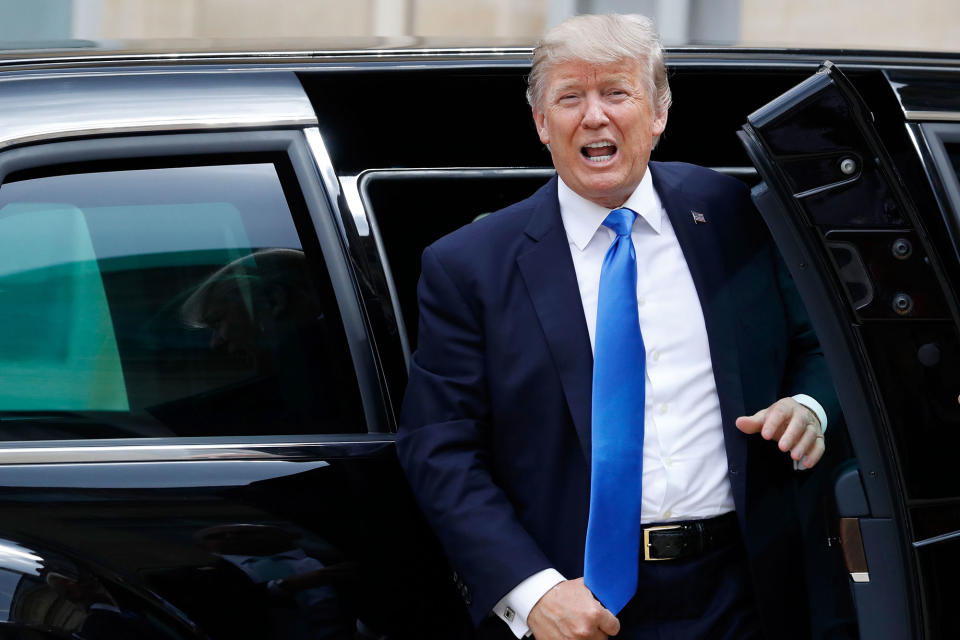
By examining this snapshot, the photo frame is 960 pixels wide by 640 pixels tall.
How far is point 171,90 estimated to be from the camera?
1.91m

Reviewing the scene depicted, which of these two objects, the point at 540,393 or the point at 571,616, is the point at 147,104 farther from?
the point at 571,616

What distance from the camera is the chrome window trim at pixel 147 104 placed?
5.91 ft

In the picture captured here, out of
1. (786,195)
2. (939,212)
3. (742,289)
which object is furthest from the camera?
(939,212)

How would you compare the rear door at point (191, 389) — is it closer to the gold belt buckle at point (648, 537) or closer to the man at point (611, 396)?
the man at point (611, 396)

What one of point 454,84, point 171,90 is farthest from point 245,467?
point 454,84

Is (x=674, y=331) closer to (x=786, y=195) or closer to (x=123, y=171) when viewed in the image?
(x=786, y=195)

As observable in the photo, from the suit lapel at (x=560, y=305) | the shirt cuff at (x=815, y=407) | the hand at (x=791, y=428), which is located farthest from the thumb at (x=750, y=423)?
the suit lapel at (x=560, y=305)

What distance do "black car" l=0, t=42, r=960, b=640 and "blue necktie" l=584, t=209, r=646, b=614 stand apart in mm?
261

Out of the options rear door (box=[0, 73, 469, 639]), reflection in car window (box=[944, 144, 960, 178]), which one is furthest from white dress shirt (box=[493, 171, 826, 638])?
reflection in car window (box=[944, 144, 960, 178])

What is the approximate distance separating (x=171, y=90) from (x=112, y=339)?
40cm

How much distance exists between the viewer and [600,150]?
1949 mm

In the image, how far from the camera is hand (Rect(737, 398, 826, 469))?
5.74 ft

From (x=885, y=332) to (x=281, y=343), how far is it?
916 millimetres

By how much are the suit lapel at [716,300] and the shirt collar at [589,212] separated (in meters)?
0.03
